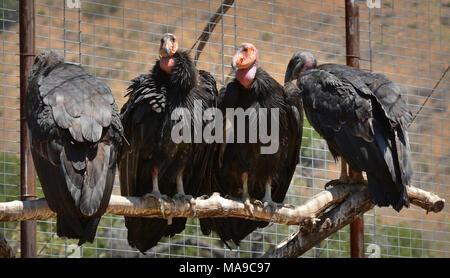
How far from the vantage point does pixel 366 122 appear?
6.25 metres

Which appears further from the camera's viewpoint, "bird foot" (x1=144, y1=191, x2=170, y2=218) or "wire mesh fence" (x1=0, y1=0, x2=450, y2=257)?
"wire mesh fence" (x1=0, y1=0, x2=450, y2=257)

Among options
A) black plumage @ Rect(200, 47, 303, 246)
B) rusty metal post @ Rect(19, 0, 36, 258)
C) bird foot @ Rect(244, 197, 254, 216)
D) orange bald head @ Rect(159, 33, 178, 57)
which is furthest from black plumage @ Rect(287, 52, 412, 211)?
rusty metal post @ Rect(19, 0, 36, 258)

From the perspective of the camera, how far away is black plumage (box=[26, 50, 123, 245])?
5207 mm

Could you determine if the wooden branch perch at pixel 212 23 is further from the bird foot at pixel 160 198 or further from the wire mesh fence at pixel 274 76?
the bird foot at pixel 160 198

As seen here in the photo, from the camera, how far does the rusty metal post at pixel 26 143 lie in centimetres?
630

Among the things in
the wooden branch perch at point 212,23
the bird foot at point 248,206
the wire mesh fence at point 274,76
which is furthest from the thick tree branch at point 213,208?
the wooden branch perch at point 212,23

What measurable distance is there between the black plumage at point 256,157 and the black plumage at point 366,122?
192 millimetres

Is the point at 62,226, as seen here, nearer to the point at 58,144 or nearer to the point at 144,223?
the point at 58,144

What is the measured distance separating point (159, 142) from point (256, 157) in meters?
0.79

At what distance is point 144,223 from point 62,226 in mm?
1141

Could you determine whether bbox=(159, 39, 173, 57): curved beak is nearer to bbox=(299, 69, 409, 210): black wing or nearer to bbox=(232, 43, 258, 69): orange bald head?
bbox=(232, 43, 258, 69): orange bald head

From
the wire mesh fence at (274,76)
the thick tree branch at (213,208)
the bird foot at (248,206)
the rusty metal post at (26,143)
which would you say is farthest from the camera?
the wire mesh fence at (274,76)

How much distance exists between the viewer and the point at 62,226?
5340mm
